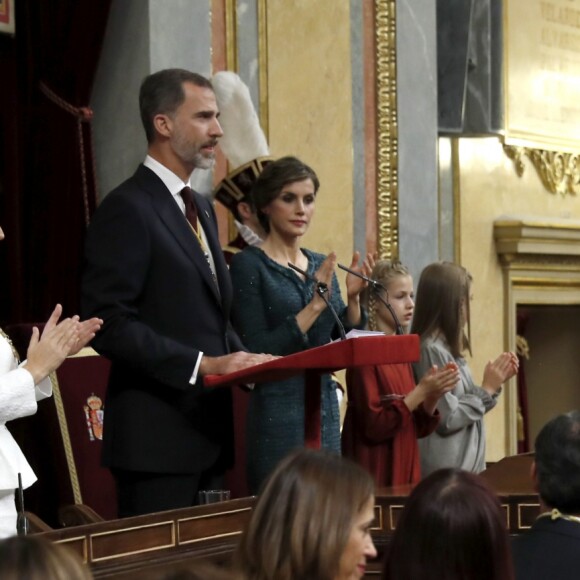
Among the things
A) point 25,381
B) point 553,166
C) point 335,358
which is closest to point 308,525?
point 335,358

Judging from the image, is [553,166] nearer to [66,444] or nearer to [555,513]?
[66,444]

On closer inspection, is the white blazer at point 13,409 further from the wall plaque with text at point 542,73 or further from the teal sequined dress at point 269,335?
the wall plaque with text at point 542,73

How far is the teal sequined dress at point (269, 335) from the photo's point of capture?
4.29 m

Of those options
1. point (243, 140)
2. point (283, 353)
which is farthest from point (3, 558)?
point (243, 140)

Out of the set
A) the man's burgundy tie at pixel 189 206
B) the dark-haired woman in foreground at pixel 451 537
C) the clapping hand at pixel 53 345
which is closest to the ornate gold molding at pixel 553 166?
the man's burgundy tie at pixel 189 206

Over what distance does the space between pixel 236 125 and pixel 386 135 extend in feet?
4.95

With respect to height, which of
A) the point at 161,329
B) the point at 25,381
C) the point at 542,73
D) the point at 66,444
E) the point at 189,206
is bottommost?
the point at 66,444

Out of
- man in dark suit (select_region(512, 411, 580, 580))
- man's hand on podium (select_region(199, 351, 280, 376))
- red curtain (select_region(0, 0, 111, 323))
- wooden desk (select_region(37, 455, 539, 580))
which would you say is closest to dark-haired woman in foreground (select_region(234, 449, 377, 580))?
man in dark suit (select_region(512, 411, 580, 580))

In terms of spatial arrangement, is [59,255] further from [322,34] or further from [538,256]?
[538,256]

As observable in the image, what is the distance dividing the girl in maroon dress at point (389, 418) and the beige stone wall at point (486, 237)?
10.1 ft

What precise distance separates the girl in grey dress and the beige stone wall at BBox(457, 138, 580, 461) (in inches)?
99.3

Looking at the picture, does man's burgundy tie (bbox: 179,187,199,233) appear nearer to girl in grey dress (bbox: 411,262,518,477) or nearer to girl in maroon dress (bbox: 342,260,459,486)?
girl in maroon dress (bbox: 342,260,459,486)

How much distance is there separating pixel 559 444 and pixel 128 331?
1.22 metres

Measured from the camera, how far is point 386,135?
7.16 metres
